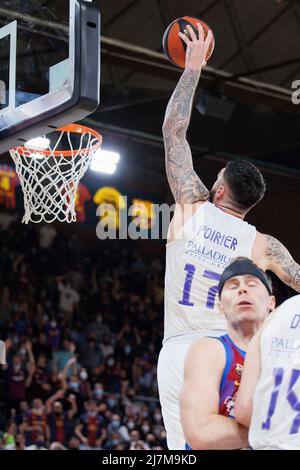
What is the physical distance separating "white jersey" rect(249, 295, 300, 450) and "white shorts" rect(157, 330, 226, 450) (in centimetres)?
123

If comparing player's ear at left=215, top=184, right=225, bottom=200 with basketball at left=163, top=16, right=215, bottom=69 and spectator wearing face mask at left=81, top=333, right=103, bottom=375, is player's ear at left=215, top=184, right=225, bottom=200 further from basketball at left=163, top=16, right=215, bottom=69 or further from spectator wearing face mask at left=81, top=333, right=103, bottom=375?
spectator wearing face mask at left=81, top=333, right=103, bottom=375

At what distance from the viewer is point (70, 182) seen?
242 inches

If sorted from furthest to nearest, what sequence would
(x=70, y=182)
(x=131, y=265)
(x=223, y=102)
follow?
(x=131, y=265), (x=223, y=102), (x=70, y=182)

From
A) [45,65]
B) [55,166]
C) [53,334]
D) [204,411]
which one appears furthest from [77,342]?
[204,411]

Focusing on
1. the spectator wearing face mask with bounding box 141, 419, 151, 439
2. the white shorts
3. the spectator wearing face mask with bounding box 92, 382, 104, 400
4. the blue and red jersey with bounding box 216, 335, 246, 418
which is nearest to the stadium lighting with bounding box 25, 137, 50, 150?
the white shorts

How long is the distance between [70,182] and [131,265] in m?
11.8

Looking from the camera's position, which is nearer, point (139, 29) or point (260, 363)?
point (260, 363)

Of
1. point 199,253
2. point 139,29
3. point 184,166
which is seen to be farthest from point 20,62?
point 139,29

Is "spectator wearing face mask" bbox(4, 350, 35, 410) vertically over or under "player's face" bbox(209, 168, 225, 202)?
under

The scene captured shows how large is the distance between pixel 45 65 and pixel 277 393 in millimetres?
2563

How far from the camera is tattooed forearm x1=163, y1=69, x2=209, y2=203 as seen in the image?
460 cm

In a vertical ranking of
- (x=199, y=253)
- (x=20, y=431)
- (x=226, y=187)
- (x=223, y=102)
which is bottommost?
(x=20, y=431)
